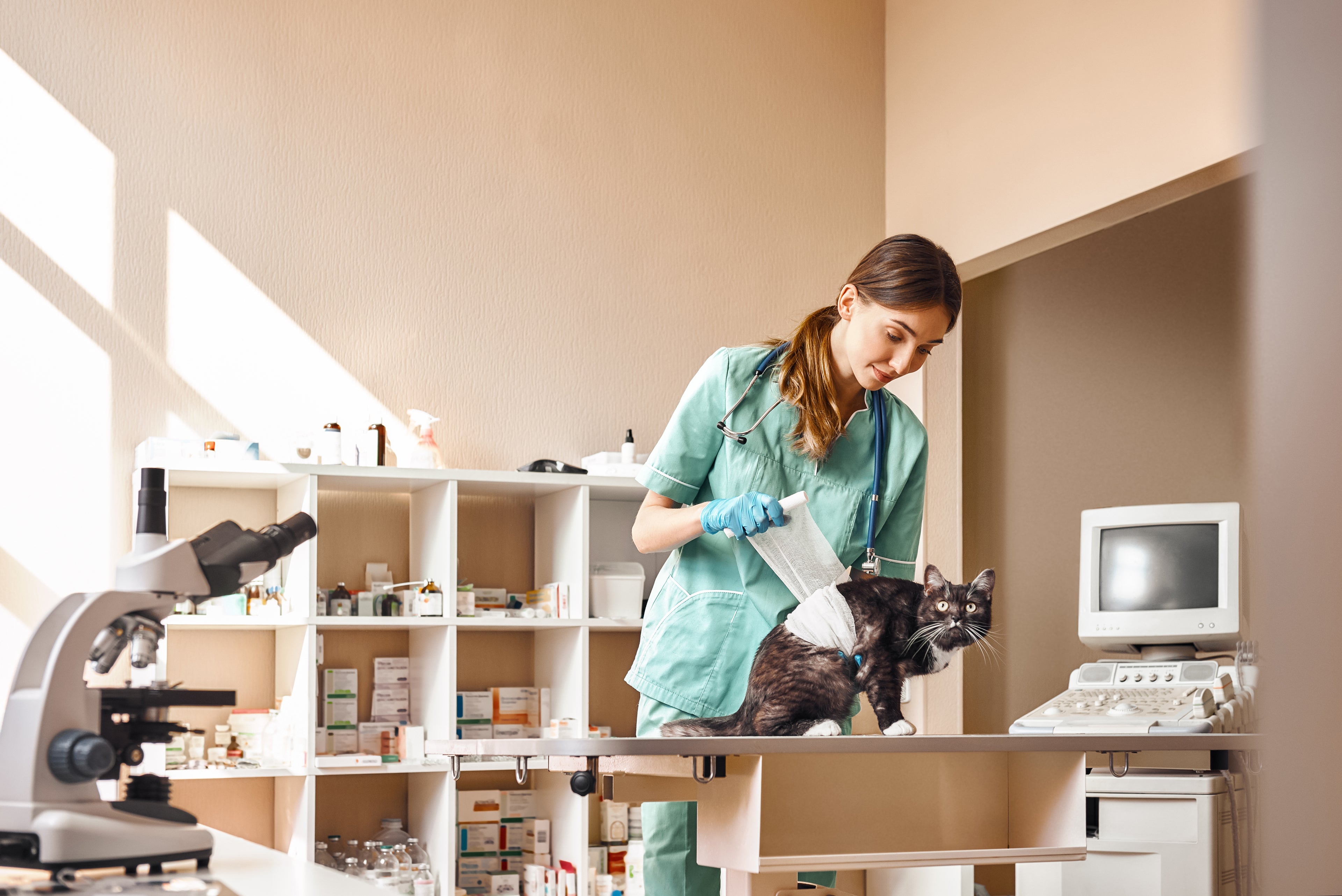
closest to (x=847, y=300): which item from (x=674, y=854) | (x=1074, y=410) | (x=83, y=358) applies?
(x=674, y=854)

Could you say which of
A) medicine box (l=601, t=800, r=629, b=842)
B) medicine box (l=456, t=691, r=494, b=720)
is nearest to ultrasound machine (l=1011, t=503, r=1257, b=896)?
medicine box (l=601, t=800, r=629, b=842)

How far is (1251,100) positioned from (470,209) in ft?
13.8

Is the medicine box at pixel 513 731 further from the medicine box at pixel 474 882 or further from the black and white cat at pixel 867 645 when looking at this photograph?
the black and white cat at pixel 867 645

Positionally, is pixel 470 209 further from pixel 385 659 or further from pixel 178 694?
pixel 178 694

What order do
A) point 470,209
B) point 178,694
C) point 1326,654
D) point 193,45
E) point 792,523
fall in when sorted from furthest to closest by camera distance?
point 470,209 → point 193,45 → point 792,523 → point 178,694 → point 1326,654

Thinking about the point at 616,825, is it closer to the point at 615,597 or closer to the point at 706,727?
the point at 615,597

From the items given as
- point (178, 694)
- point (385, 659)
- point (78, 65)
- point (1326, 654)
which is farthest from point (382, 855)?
point (1326, 654)

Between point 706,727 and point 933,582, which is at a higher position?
point 933,582

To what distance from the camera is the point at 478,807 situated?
3.99 meters

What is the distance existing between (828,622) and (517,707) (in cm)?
242

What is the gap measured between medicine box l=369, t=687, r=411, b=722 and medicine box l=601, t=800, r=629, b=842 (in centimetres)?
72

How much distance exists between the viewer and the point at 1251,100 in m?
0.32

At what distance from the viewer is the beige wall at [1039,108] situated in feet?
11.5

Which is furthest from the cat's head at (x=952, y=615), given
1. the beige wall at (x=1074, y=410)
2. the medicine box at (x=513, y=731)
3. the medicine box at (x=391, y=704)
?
the beige wall at (x=1074, y=410)
